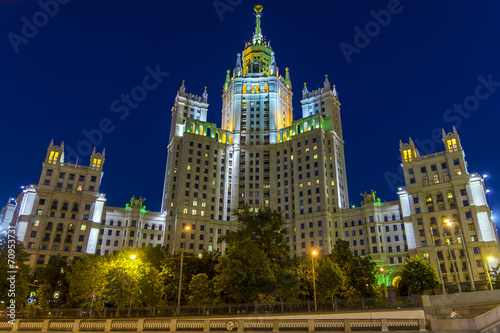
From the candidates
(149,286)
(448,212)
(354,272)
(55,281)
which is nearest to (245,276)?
(149,286)

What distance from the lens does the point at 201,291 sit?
52688 millimetres

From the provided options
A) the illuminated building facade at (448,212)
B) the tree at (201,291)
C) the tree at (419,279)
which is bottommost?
the tree at (201,291)

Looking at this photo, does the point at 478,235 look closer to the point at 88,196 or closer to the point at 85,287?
the point at 85,287

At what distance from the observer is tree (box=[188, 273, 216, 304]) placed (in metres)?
51.8

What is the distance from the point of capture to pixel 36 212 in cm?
10569

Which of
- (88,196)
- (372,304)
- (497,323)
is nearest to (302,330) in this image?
(372,304)

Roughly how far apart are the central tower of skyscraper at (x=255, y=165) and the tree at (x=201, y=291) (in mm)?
68190

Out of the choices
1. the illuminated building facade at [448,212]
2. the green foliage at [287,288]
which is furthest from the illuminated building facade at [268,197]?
the green foliage at [287,288]

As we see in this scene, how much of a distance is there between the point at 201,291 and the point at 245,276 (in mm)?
8982

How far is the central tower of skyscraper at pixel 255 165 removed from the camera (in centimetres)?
12431

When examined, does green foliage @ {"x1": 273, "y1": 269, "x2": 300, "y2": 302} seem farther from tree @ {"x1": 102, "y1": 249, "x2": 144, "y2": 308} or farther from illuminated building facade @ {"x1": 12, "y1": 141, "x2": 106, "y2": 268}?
illuminated building facade @ {"x1": 12, "y1": 141, "x2": 106, "y2": 268}

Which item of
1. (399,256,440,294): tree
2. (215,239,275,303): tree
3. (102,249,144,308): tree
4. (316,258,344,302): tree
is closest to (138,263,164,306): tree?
(102,249,144,308): tree

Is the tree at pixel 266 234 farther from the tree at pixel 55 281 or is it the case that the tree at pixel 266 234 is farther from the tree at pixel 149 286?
the tree at pixel 55 281

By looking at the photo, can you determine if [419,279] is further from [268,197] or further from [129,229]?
[129,229]
